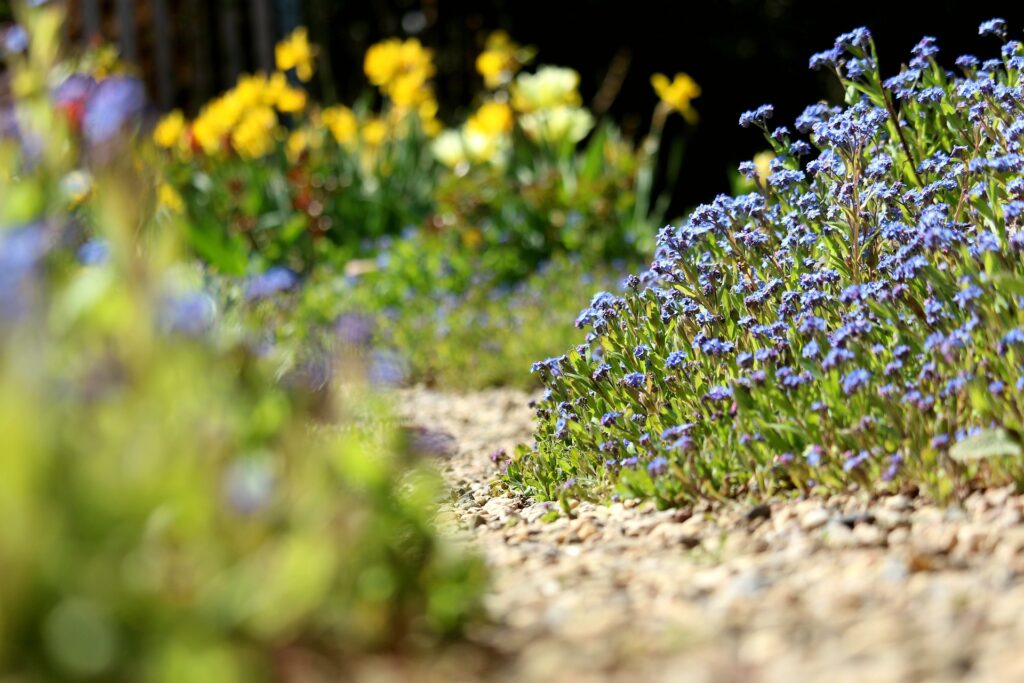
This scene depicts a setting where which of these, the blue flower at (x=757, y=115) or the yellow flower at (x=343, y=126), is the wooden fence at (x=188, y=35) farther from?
the blue flower at (x=757, y=115)

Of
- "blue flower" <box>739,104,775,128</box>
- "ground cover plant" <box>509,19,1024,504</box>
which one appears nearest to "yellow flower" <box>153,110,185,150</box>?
"ground cover plant" <box>509,19,1024,504</box>

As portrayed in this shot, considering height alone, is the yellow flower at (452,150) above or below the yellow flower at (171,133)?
below

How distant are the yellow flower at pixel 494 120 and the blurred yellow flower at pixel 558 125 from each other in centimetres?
16

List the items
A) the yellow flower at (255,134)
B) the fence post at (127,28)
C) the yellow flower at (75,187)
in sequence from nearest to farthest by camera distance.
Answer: the yellow flower at (75,187), the yellow flower at (255,134), the fence post at (127,28)

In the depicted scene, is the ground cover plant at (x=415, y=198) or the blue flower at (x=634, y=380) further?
the ground cover plant at (x=415, y=198)

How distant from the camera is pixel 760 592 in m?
1.90

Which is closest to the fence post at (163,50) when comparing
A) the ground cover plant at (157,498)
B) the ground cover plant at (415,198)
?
the ground cover plant at (415,198)

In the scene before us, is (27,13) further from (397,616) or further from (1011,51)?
(1011,51)

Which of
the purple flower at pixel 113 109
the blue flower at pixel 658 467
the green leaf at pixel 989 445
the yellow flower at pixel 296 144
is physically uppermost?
the yellow flower at pixel 296 144

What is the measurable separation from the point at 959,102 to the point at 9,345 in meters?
2.28

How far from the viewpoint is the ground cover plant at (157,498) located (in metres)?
1.31

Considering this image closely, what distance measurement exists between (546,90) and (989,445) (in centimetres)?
509

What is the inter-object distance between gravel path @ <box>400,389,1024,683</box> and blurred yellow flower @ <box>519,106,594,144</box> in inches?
176

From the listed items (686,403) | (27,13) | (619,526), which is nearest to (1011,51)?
(686,403)
